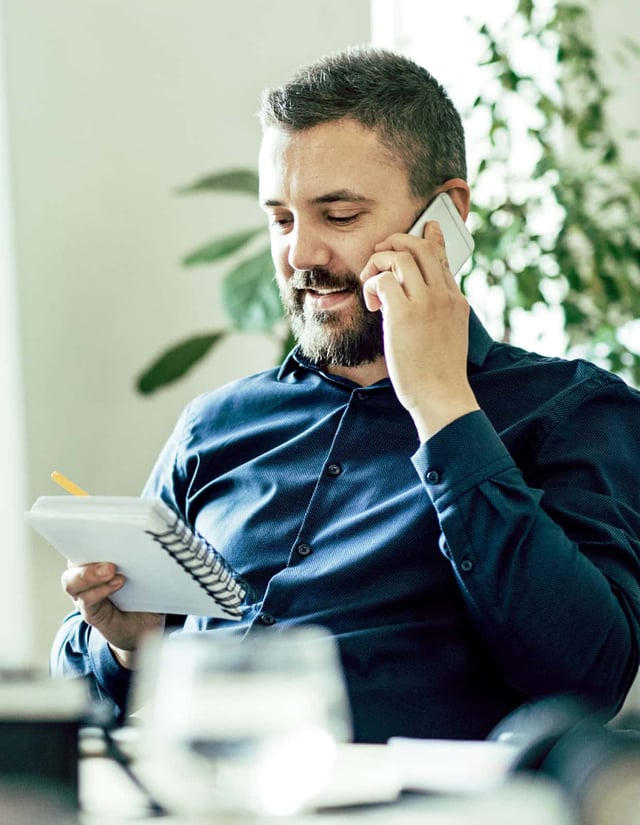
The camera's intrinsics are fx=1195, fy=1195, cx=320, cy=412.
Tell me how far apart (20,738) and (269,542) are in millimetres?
861

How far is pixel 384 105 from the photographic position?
4.95 ft

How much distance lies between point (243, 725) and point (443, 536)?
2.22 feet

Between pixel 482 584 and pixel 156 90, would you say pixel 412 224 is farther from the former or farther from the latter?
pixel 156 90

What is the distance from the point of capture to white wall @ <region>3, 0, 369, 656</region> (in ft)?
8.96

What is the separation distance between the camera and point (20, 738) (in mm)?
637

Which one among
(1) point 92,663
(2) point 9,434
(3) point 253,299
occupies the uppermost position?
(3) point 253,299

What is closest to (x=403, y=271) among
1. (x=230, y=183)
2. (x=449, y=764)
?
(x=449, y=764)

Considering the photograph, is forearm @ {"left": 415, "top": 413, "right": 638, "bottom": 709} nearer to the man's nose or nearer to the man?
the man

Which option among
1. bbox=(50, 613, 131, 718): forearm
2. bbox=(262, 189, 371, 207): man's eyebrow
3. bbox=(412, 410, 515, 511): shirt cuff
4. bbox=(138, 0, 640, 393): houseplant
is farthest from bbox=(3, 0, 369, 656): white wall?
bbox=(412, 410, 515, 511): shirt cuff

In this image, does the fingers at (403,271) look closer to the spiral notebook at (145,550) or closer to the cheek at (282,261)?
the cheek at (282,261)

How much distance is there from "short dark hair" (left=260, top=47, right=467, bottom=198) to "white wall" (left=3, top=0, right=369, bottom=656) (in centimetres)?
131

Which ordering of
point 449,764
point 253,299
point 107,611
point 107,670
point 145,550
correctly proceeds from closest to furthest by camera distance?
point 449,764
point 145,550
point 107,611
point 107,670
point 253,299

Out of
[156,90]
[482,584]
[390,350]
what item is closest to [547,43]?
[156,90]

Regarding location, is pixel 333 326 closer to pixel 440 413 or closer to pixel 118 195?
pixel 440 413
